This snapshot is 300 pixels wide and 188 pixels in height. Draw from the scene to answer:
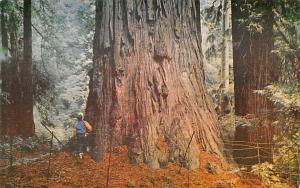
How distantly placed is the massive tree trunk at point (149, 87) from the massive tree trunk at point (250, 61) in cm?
35

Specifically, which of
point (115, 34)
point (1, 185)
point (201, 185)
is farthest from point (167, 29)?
point (1, 185)

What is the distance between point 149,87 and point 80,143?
83cm

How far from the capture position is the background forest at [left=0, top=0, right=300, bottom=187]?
3.95 meters

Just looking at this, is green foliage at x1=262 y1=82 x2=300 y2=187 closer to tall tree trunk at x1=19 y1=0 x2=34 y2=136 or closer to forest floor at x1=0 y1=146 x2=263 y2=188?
forest floor at x1=0 y1=146 x2=263 y2=188

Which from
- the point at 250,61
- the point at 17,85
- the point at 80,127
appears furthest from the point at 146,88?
the point at 17,85

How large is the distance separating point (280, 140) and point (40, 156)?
7.63 feet

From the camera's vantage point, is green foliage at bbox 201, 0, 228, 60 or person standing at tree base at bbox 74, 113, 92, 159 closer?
person standing at tree base at bbox 74, 113, 92, 159

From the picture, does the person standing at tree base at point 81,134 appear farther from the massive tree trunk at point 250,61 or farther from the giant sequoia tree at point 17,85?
the massive tree trunk at point 250,61

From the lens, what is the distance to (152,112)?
3.97 metres

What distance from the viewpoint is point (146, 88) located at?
3963 mm

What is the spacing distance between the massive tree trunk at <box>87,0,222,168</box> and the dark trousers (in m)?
0.12

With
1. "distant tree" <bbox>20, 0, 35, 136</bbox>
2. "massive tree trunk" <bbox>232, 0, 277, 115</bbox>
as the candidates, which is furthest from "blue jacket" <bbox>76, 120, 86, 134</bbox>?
"massive tree trunk" <bbox>232, 0, 277, 115</bbox>

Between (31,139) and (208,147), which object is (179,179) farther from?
(31,139)

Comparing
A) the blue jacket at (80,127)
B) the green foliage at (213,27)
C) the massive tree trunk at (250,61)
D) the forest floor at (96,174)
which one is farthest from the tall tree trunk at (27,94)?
the massive tree trunk at (250,61)
